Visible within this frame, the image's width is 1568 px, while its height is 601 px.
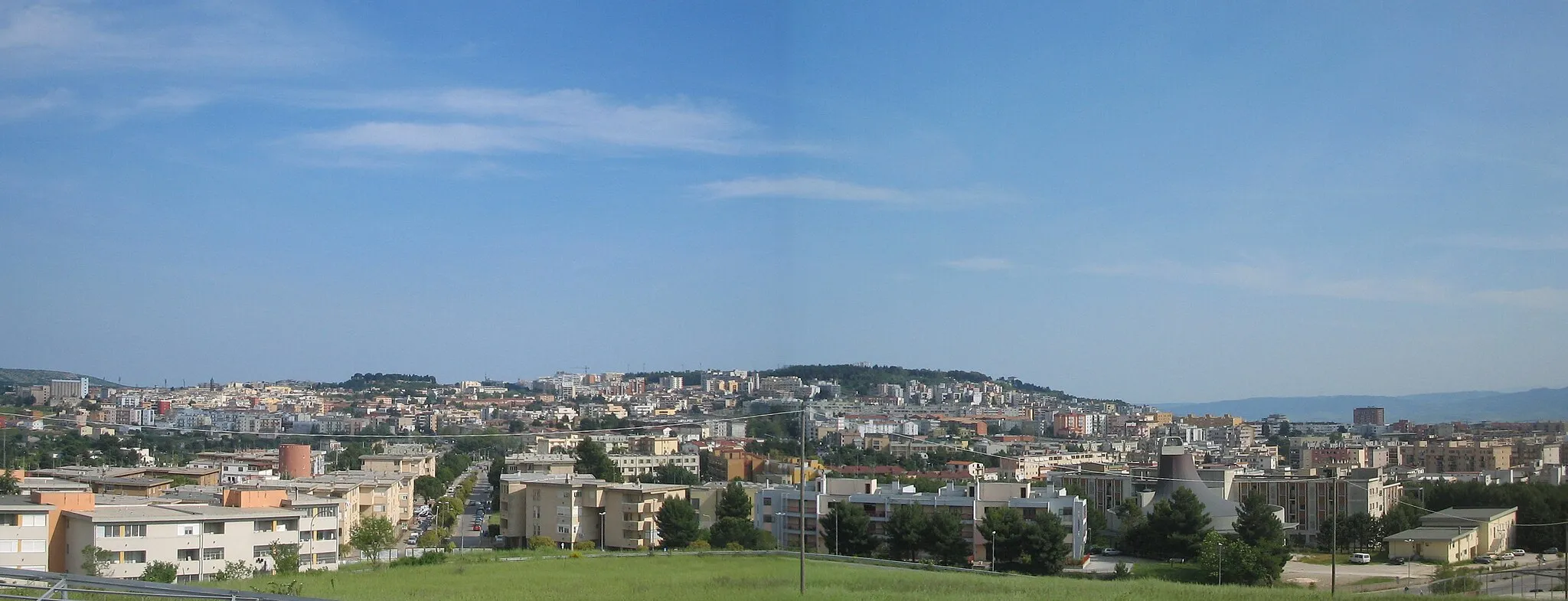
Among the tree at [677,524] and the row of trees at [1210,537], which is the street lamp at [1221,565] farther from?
the tree at [677,524]

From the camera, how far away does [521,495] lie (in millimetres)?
11336

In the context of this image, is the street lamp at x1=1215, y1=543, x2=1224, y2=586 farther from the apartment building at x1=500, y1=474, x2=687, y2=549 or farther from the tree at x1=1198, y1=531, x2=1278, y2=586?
the apartment building at x1=500, y1=474, x2=687, y2=549

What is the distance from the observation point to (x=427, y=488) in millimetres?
16797

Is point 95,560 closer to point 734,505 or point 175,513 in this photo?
→ point 175,513

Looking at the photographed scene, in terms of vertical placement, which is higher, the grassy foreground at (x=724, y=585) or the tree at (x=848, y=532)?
the grassy foreground at (x=724, y=585)

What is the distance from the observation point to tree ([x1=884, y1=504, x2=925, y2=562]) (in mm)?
9125

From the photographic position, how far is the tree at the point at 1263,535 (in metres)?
6.41

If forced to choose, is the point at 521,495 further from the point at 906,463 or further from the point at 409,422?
the point at 409,422

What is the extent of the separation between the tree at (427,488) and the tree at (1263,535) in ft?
37.1

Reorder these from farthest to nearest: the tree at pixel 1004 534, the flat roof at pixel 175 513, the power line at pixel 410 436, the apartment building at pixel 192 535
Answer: the power line at pixel 410 436 < the tree at pixel 1004 534 < the flat roof at pixel 175 513 < the apartment building at pixel 192 535

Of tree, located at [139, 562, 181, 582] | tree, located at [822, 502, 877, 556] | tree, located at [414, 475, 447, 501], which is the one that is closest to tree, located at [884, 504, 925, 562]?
tree, located at [822, 502, 877, 556]

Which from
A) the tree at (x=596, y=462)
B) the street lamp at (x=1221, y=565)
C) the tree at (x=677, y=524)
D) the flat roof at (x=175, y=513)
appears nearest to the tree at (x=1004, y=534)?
the street lamp at (x=1221, y=565)

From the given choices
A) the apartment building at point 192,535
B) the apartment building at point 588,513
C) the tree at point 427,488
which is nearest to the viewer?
the apartment building at point 192,535

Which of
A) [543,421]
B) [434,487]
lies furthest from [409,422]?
[434,487]
